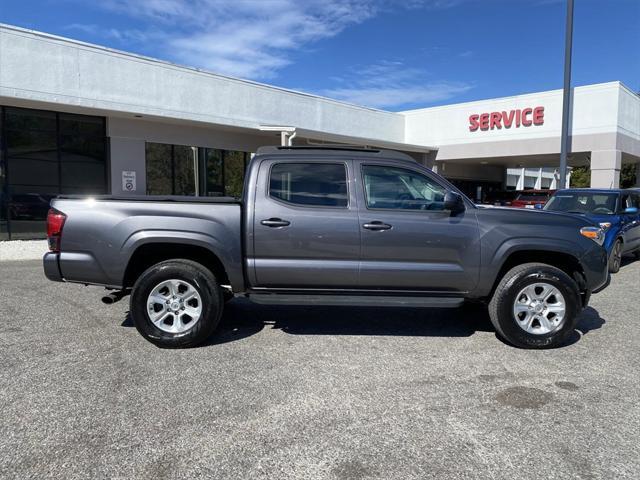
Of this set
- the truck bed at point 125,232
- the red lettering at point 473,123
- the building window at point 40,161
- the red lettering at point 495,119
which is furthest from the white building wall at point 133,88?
the truck bed at point 125,232

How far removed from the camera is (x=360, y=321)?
19.4 ft

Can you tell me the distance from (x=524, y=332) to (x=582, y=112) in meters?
18.0

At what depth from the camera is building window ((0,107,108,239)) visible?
13203 mm

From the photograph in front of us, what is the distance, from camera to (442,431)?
3.24 meters

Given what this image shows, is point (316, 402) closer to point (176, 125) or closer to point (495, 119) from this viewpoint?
point (176, 125)

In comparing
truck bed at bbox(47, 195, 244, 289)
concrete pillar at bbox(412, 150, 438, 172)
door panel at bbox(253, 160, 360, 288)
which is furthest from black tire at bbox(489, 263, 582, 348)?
concrete pillar at bbox(412, 150, 438, 172)

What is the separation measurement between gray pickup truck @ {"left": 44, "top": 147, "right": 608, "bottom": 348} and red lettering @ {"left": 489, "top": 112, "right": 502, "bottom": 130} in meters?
18.4

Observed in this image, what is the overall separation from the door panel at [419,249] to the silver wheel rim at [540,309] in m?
0.54

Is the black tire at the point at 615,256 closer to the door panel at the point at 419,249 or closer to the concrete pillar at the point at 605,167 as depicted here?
the door panel at the point at 419,249

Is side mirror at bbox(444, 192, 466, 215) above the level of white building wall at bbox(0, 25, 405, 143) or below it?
below

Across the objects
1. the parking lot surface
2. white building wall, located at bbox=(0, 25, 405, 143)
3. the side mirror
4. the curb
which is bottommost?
the parking lot surface

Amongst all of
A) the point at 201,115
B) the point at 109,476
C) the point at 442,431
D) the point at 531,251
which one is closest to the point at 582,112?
the point at 201,115

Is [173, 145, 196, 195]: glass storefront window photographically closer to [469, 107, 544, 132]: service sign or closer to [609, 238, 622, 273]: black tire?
[609, 238, 622, 273]: black tire

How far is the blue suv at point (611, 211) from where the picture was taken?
30.5ft
